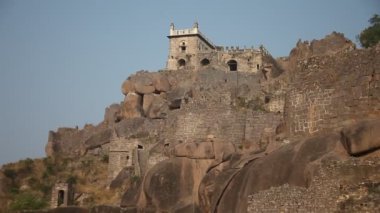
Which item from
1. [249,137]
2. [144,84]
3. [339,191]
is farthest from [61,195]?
[339,191]

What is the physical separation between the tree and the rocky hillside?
4.15 m

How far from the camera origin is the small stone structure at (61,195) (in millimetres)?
44106

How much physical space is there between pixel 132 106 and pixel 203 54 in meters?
13.5

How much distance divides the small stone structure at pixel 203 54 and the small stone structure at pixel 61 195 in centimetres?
2216

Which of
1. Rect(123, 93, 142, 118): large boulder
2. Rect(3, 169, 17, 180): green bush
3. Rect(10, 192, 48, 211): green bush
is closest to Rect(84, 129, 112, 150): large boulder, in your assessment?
Rect(123, 93, 142, 118): large boulder

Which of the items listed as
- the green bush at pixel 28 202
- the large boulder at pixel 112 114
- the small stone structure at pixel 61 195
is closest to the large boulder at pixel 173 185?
the small stone structure at pixel 61 195

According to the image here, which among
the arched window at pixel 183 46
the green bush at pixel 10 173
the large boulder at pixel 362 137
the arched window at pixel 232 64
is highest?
the arched window at pixel 183 46

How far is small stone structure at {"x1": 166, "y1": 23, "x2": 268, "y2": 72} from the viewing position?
209ft

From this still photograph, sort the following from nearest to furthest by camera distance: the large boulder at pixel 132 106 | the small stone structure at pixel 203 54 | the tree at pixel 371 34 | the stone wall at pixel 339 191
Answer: the stone wall at pixel 339 191 < the tree at pixel 371 34 < the large boulder at pixel 132 106 < the small stone structure at pixel 203 54

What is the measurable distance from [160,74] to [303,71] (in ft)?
110

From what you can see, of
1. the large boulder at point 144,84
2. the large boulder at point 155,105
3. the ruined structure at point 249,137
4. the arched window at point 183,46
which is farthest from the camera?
the arched window at point 183,46

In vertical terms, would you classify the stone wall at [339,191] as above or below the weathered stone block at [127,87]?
below

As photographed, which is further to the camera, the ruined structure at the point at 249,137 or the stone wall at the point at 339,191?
the ruined structure at the point at 249,137

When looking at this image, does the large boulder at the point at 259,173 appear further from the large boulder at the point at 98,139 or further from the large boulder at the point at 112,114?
the large boulder at the point at 112,114
